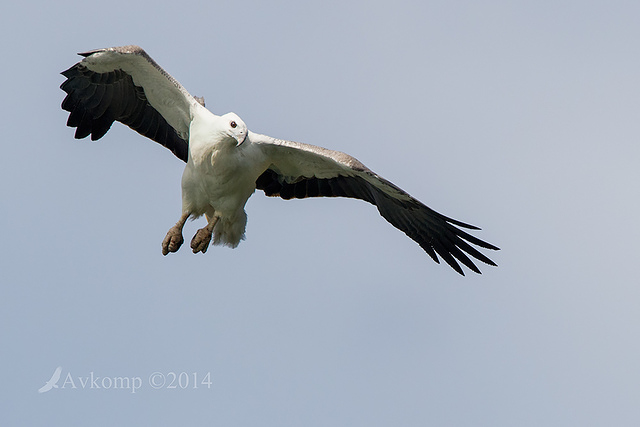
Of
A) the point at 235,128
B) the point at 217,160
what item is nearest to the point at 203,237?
the point at 217,160

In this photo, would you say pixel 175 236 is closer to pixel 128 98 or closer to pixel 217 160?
pixel 217 160

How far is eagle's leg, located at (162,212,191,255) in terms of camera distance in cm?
1404

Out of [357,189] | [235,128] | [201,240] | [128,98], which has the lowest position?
[201,240]

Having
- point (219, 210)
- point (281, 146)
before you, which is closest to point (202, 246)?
point (219, 210)

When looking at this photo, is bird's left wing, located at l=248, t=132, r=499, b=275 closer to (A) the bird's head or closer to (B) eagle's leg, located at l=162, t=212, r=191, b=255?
(A) the bird's head

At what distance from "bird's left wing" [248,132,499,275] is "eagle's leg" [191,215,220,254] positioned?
1058 millimetres

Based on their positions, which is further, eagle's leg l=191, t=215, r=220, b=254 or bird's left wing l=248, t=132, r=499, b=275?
eagle's leg l=191, t=215, r=220, b=254

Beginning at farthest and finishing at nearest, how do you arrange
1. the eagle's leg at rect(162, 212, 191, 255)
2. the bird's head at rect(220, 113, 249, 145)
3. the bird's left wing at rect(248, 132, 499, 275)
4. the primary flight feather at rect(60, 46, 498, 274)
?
the eagle's leg at rect(162, 212, 191, 255) < the bird's left wing at rect(248, 132, 499, 275) < the primary flight feather at rect(60, 46, 498, 274) < the bird's head at rect(220, 113, 249, 145)

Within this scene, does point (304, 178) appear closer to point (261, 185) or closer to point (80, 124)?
point (261, 185)

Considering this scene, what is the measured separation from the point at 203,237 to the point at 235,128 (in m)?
1.61

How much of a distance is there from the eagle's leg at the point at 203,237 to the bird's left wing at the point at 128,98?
1.30 metres

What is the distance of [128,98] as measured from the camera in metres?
14.7

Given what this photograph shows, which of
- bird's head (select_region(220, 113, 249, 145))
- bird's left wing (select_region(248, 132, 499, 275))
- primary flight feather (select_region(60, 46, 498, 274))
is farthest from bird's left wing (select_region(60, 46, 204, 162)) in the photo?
bird's left wing (select_region(248, 132, 499, 275))

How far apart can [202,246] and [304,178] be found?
167cm
